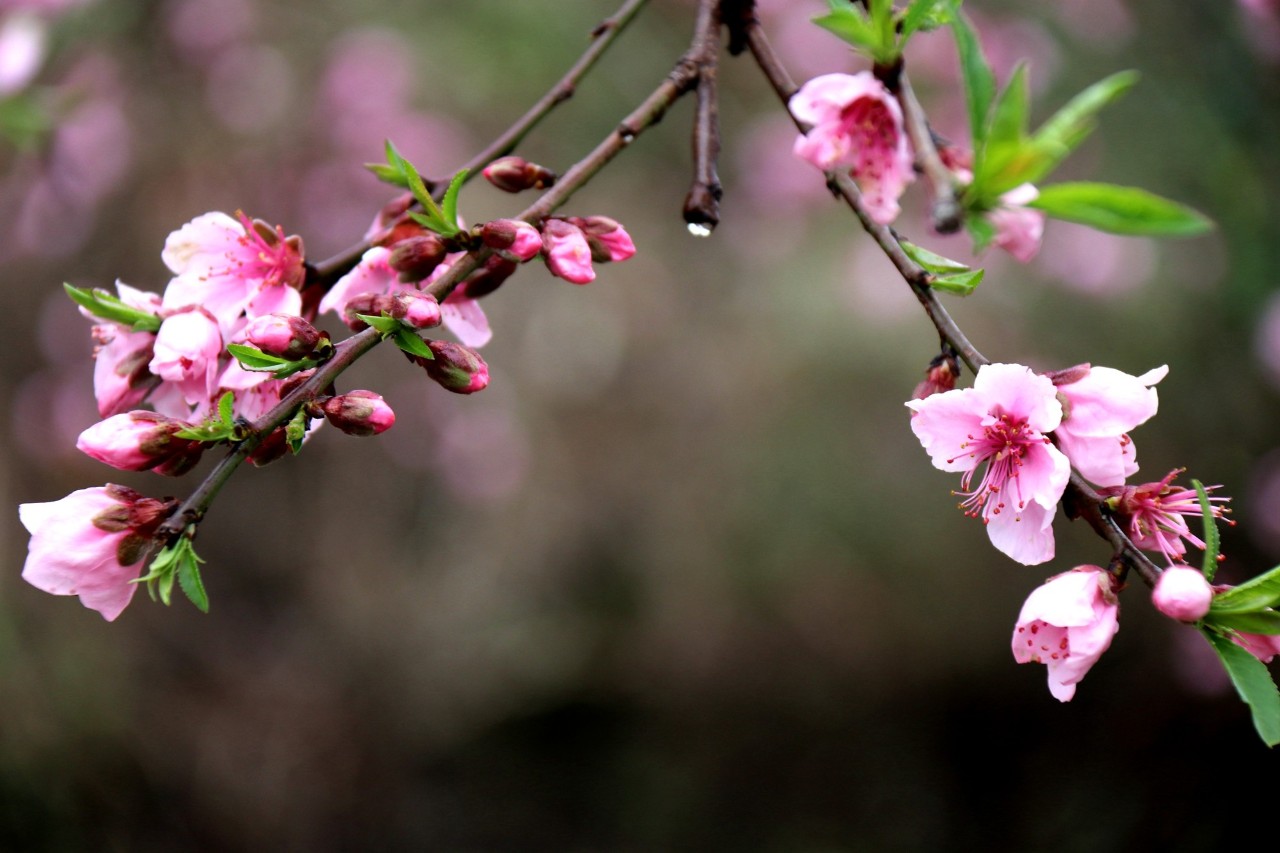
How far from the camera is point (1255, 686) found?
2.15 feet

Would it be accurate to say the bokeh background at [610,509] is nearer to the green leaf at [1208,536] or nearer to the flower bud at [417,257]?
the green leaf at [1208,536]

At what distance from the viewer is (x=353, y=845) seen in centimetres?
286

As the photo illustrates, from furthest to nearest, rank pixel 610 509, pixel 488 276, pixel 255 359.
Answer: pixel 610 509 < pixel 488 276 < pixel 255 359

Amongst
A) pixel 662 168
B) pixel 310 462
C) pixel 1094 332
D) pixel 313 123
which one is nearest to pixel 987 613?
pixel 1094 332

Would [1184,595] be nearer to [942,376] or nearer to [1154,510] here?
[1154,510]

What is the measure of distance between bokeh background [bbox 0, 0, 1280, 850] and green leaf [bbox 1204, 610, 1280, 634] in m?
1.67

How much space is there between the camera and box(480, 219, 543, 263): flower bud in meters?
0.73

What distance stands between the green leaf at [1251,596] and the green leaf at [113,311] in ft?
2.95

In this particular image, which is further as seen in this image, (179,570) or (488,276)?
(488,276)

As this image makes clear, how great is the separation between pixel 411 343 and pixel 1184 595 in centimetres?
59

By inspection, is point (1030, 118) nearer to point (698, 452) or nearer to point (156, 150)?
point (698, 452)

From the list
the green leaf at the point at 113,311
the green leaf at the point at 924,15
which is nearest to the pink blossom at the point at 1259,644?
the green leaf at the point at 924,15

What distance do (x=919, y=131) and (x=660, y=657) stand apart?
2668 mm

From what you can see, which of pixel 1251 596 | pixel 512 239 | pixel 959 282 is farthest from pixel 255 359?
pixel 1251 596
